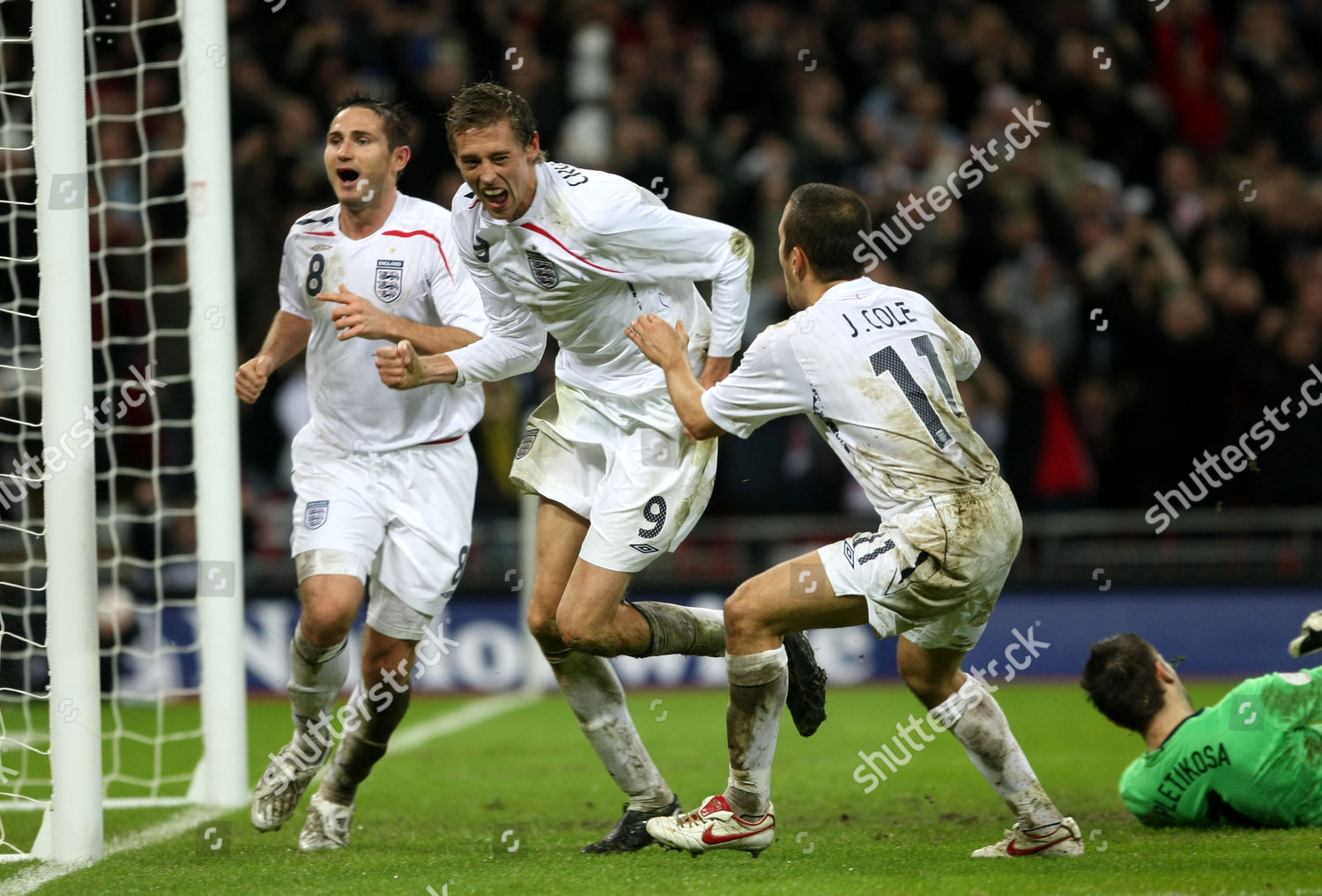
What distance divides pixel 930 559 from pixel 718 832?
3.67ft

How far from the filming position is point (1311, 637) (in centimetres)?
549

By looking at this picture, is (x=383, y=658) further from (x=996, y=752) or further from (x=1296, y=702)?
(x=1296, y=702)

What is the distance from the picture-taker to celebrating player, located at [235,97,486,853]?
6.03 meters

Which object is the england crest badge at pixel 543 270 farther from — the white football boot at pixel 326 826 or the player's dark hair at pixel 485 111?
the white football boot at pixel 326 826

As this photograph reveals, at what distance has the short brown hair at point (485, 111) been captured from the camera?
5.46m

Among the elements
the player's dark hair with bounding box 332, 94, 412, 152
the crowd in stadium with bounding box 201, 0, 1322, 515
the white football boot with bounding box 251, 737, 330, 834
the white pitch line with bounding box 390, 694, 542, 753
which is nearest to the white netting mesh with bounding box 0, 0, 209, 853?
the crowd in stadium with bounding box 201, 0, 1322, 515

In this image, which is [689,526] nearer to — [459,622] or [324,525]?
[324,525]

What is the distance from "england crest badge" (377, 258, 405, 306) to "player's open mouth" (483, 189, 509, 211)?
80 cm

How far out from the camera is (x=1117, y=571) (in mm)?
11805

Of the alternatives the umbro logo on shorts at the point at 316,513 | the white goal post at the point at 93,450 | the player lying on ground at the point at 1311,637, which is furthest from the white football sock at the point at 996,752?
the white goal post at the point at 93,450

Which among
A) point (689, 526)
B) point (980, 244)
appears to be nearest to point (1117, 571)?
point (980, 244)

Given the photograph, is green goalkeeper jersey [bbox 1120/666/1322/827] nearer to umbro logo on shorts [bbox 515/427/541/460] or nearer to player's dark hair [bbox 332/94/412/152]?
umbro logo on shorts [bbox 515/427/541/460]

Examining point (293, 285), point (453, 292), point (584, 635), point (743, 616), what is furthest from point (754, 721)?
point (293, 285)

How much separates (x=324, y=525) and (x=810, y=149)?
811cm
